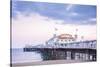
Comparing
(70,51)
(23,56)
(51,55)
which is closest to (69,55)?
(70,51)

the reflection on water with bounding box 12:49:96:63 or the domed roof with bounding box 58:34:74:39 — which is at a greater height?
the domed roof with bounding box 58:34:74:39

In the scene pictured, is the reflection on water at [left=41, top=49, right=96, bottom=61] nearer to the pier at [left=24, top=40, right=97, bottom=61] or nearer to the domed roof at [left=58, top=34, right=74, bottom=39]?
the pier at [left=24, top=40, right=97, bottom=61]

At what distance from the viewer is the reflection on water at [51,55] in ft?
6.20

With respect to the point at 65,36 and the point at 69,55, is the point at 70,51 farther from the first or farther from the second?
the point at 65,36

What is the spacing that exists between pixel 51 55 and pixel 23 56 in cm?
30

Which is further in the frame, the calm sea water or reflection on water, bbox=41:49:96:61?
reflection on water, bbox=41:49:96:61

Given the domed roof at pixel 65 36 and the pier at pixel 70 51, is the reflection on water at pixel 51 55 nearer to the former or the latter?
the pier at pixel 70 51

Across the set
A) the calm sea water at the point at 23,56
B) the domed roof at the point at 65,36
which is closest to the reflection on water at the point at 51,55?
the calm sea water at the point at 23,56

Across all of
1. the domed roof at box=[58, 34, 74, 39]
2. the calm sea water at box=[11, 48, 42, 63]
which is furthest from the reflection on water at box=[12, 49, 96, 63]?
the domed roof at box=[58, 34, 74, 39]

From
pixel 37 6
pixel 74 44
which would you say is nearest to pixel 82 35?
pixel 74 44

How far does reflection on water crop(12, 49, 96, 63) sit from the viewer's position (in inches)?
74.4

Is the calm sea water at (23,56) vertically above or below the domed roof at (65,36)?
below

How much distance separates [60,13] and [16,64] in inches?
28.1

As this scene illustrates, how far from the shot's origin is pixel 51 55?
6.52 ft
